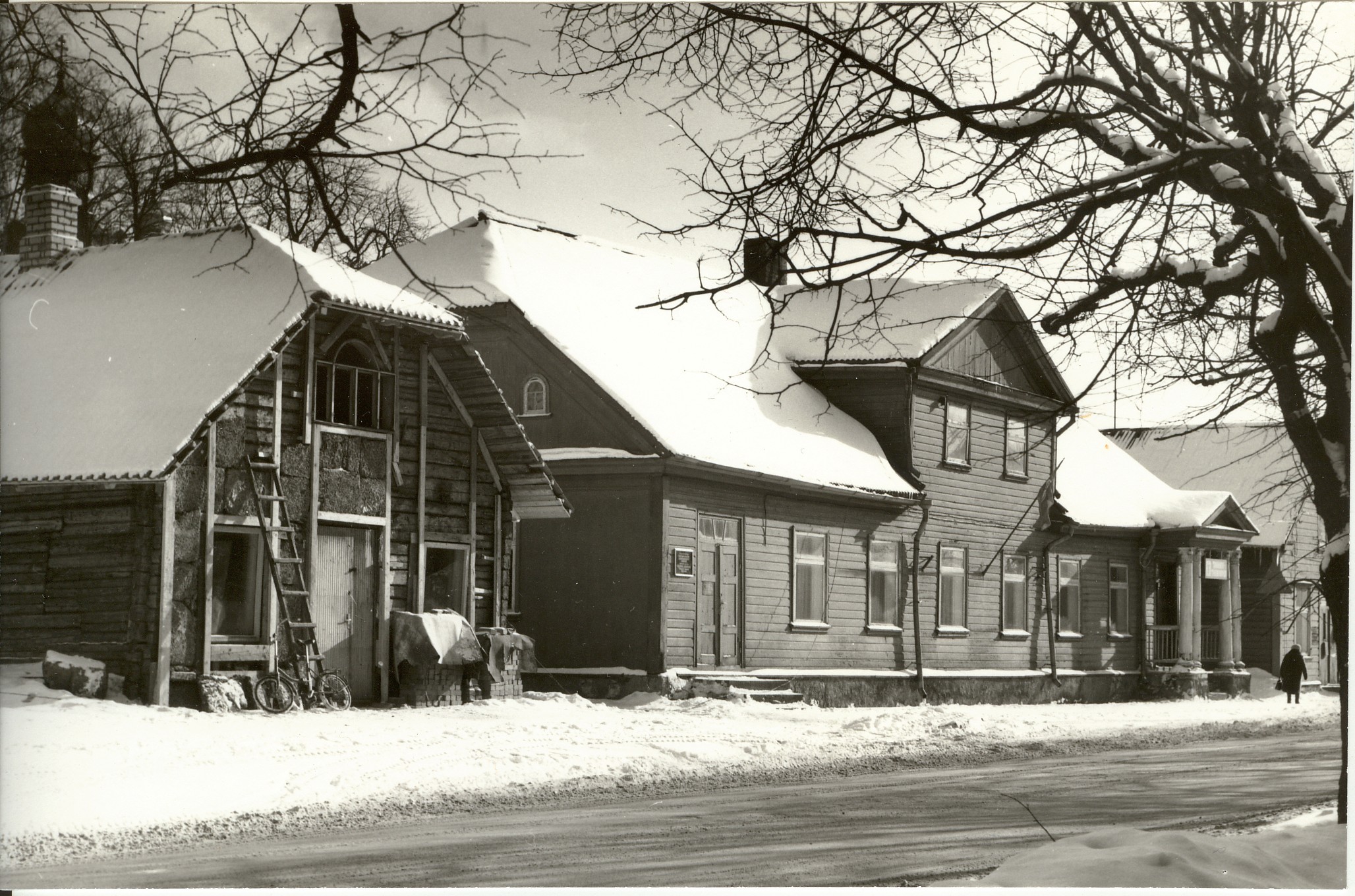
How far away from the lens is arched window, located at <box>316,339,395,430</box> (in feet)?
52.4

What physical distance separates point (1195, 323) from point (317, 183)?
575cm

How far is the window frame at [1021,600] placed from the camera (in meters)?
25.5

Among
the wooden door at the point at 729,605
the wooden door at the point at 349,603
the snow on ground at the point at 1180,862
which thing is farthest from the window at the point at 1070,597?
the snow on ground at the point at 1180,862

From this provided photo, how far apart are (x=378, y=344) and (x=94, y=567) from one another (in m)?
3.72

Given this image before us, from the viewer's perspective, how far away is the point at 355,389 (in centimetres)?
1622

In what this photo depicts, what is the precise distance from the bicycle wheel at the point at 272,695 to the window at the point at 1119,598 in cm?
1780

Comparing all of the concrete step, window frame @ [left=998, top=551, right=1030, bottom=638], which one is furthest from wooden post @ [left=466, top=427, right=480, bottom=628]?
window frame @ [left=998, top=551, right=1030, bottom=638]

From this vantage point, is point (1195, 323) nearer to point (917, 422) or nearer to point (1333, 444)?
point (1333, 444)

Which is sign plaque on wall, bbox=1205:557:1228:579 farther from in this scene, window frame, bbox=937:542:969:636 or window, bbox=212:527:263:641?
window, bbox=212:527:263:641

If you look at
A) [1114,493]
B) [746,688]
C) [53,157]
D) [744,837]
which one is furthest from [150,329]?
[1114,493]

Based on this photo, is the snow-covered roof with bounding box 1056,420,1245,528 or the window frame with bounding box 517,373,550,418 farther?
the snow-covered roof with bounding box 1056,420,1245,528

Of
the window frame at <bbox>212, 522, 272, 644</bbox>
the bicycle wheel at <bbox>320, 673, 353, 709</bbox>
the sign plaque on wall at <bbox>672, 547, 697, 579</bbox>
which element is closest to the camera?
the window frame at <bbox>212, 522, 272, 644</bbox>

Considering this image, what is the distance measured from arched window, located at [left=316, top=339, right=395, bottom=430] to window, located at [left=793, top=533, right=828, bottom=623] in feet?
23.1

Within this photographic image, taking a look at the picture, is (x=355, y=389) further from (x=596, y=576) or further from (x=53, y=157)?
(x=53, y=157)
